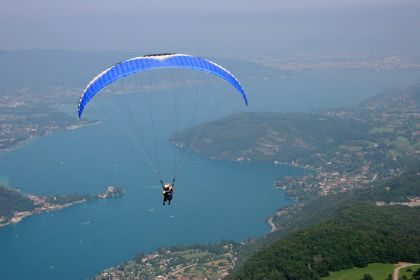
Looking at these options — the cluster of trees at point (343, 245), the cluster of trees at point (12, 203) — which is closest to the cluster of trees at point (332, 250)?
the cluster of trees at point (343, 245)

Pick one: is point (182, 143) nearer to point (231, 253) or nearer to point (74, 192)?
point (74, 192)

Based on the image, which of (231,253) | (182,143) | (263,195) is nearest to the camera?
(231,253)

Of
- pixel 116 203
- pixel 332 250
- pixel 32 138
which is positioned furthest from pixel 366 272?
pixel 32 138

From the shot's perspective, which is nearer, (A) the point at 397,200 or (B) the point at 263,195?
(A) the point at 397,200

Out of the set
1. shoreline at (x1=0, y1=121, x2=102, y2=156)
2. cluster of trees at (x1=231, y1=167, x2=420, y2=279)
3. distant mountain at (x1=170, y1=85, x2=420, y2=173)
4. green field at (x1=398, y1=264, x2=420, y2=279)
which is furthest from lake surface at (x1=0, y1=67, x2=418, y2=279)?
green field at (x1=398, y1=264, x2=420, y2=279)

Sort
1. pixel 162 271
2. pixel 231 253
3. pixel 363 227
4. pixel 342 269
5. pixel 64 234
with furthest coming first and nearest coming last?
pixel 64 234 < pixel 231 253 < pixel 162 271 < pixel 363 227 < pixel 342 269

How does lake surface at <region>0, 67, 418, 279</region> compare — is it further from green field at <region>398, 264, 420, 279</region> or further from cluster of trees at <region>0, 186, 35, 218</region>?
green field at <region>398, 264, 420, 279</region>

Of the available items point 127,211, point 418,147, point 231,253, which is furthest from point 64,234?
point 418,147

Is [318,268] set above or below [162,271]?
above
